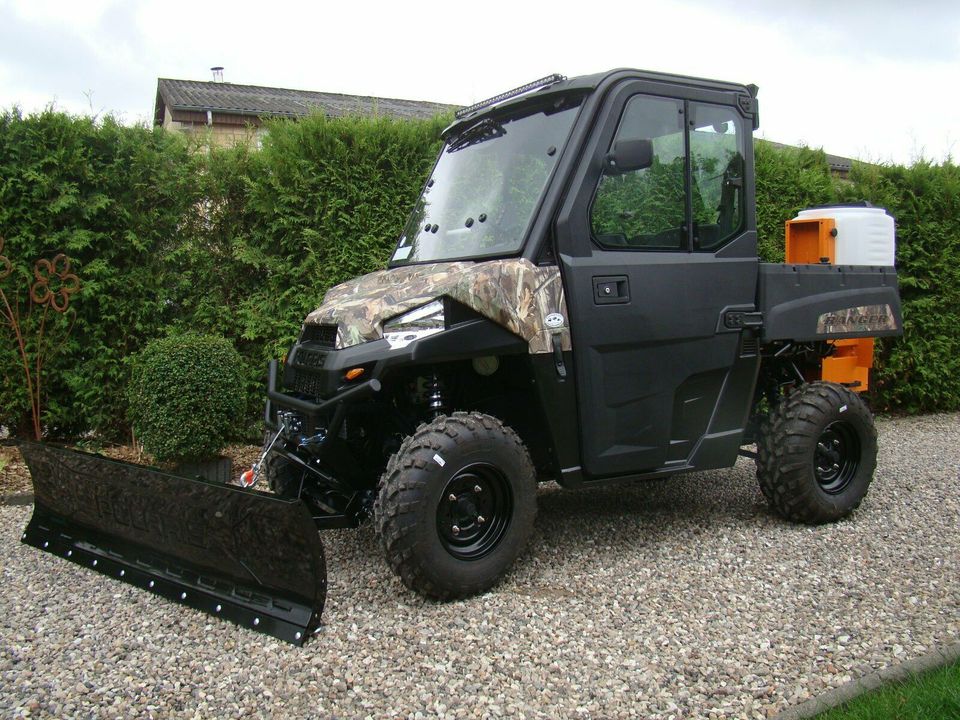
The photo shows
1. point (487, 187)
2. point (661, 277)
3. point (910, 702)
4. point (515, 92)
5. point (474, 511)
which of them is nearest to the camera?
point (910, 702)

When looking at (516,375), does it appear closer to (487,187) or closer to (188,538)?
(487,187)

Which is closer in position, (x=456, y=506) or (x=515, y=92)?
(x=456, y=506)

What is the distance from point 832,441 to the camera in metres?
5.12

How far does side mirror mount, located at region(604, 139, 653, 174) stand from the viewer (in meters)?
3.99

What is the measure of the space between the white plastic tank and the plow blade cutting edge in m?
4.01

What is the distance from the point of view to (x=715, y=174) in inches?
180

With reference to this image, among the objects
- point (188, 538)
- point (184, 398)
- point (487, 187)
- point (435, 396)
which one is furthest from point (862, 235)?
point (184, 398)

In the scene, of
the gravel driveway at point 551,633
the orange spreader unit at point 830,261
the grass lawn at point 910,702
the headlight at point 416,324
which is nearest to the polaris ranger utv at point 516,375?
the headlight at point 416,324

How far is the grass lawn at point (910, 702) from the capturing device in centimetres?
277

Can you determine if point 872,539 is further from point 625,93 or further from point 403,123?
point 403,123

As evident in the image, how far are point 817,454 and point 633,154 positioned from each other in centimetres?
226

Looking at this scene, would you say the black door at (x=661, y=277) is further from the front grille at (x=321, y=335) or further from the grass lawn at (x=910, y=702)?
the grass lawn at (x=910, y=702)

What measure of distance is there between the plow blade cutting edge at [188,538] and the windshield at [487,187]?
5.42ft

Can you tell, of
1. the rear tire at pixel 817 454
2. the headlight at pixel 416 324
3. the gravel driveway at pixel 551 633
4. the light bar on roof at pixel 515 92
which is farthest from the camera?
the rear tire at pixel 817 454
